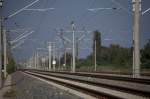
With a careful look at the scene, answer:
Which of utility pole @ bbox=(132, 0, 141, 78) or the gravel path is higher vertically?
utility pole @ bbox=(132, 0, 141, 78)

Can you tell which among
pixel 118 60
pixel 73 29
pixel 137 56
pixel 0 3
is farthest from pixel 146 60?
pixel 0 3

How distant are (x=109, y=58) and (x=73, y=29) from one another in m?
30.6

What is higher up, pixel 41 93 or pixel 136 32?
pixel 136 32

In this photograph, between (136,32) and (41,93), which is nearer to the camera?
(41,93)

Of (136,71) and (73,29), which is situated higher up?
(73,29)

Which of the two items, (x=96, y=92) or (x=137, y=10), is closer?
(x=96, y=92)

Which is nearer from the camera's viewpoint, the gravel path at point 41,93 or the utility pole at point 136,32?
the gravel path at point 41,93

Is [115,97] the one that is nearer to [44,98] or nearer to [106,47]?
[44,98]

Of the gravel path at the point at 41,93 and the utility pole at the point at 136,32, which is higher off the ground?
the utility pole at the point at 136,32

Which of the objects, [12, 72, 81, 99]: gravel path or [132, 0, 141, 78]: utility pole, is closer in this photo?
[12, 72, 81, 99]: gravel path

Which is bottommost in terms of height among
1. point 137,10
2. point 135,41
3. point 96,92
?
point 96,92

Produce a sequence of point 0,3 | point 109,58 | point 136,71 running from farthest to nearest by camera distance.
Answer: point 109,58 → point 136,71 → point 0,3

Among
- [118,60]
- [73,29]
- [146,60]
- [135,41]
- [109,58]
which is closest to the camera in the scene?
[135,41]

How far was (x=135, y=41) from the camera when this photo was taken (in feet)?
135
